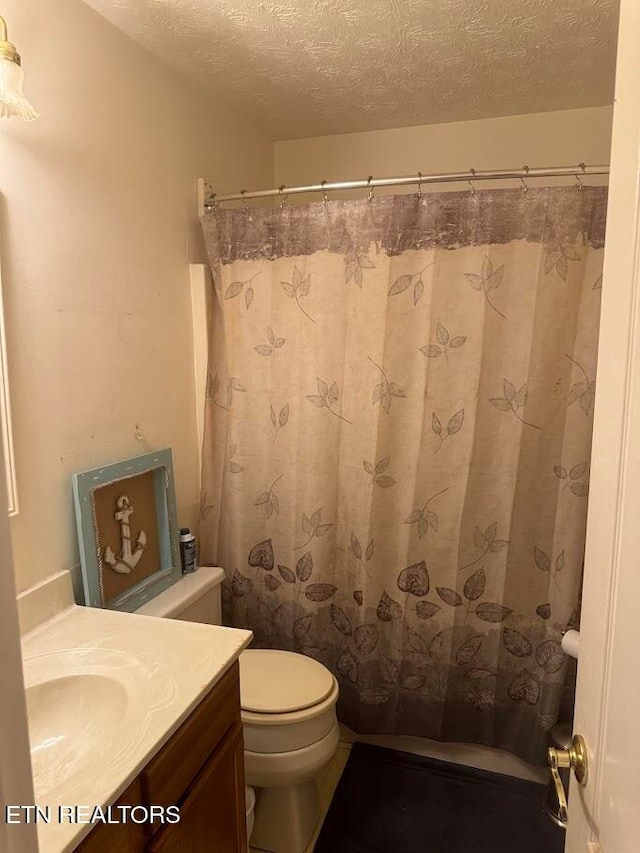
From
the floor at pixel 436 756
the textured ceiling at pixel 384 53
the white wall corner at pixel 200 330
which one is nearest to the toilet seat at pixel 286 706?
the floor at pixel 436 756

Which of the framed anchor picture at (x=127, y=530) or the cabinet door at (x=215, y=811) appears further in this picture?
the framed anchor picture at (x=127, y=530)

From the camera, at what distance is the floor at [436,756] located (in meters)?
1.92

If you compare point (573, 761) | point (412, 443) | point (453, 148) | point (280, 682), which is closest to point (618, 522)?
point (573, 761)

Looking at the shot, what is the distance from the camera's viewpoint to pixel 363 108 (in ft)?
6.95

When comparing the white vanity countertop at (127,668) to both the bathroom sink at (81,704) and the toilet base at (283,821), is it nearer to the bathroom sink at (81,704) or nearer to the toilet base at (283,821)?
the bathroom sink at (81,704)

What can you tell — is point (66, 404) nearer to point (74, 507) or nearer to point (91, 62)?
point (74, 507)

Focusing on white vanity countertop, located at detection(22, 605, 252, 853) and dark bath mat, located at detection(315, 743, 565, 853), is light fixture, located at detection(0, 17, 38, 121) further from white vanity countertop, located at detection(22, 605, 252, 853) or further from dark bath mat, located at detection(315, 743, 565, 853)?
dark bath mat, located at detection(315, 743, 565, 853)

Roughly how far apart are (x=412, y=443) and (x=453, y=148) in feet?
4.18

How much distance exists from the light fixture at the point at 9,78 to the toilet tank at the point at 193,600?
4.12 feet

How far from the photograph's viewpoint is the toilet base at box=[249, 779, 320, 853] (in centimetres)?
167

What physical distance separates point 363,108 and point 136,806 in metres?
2.21

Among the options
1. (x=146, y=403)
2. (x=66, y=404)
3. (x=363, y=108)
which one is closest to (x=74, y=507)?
(x=66, y=404)

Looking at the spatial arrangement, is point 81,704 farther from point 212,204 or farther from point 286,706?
point 212,204

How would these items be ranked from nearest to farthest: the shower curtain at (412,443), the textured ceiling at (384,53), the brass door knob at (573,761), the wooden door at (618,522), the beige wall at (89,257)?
the wooden door at (618,522), the brass door knob at (573,761), the beige wall at (89,257), the textured ceiling at (384,53), the shower curtain at (412,443)
